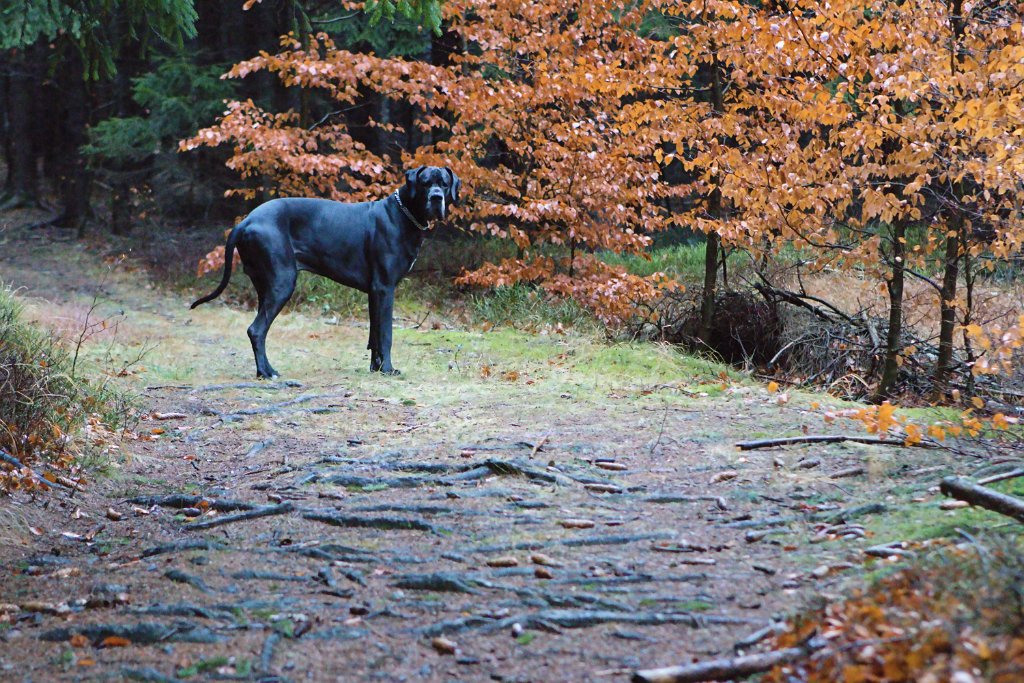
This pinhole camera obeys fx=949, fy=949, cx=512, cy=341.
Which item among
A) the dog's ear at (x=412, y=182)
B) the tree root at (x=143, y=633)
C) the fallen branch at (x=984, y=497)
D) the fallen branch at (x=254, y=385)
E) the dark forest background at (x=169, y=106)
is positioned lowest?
the fallen branch at (x=254, y=385)

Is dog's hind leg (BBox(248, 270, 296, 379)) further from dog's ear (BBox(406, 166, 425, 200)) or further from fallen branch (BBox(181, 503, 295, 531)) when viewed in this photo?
fallen branch (BBox(181, 503, 295, 531))

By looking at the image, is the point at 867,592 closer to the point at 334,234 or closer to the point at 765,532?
the point at 765,532

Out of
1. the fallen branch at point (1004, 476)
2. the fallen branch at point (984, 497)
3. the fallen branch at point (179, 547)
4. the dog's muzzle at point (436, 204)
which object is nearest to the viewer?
the fallen branch at point (984, 497)

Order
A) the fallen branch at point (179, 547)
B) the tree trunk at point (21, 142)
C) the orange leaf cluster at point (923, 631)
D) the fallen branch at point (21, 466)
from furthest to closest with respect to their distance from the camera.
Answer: the tree trunk at point (21, 142) → the fallen branch at point (21, 466) → the fallen branch at point (179, 547) → the orange leaf cluster at point (923, 631)

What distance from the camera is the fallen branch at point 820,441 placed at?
5504mm

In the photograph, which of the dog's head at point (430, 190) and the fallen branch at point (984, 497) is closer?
the fallen branch at point (984, 497)

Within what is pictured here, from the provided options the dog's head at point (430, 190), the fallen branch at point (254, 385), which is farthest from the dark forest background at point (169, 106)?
the fallen branch at point (254, 385)

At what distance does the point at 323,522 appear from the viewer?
15.6 feet

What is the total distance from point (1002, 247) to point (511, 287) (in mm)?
7226

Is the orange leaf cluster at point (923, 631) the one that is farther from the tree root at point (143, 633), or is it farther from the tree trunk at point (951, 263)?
the tree trunk at point (951, 263)

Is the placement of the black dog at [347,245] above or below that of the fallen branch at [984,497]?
above

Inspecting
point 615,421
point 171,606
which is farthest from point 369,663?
point 615,421

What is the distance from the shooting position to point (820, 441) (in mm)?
5738

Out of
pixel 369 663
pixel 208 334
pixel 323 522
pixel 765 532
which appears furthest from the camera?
pixel 208 334
